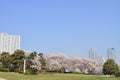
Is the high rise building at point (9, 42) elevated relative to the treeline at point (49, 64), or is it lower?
elevated

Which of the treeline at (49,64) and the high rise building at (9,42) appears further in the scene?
the high rise building at (9,42)

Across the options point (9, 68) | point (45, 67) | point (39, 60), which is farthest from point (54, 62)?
point (9, 68)

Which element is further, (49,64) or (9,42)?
(9,42)

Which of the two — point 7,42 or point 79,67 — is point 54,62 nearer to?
point 79,67

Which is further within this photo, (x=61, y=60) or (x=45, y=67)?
(x=61, y=60)

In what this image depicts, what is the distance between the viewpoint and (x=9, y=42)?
9988cm

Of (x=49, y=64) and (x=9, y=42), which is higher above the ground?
(x=9, y=42)

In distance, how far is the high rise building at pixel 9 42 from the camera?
9756cm

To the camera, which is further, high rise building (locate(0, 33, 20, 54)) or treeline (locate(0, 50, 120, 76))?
high rise building (locate(0, 33, 20, 54))

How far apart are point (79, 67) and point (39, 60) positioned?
21.1 metres

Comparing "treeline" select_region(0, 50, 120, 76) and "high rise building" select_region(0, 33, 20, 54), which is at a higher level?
"high rise building" select_region(0, 33, 20, 54)

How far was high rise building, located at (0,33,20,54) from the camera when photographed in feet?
320

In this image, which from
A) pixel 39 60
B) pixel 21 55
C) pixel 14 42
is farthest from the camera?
pixel 14 42

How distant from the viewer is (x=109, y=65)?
6625 cm
